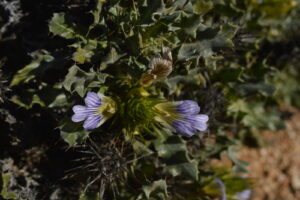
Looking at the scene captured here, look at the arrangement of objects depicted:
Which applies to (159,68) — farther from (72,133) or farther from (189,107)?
(72,133)

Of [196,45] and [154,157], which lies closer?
[196,45]

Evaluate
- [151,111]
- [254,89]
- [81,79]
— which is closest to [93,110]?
[81,79]

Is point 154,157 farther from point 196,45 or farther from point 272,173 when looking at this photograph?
point 272,173

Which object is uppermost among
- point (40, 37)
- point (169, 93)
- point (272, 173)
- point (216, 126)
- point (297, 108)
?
point (40, 37)

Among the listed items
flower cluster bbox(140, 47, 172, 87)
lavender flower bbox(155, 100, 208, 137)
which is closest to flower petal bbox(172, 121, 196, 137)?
lavender flower bbox(155, 100, 208, 137)

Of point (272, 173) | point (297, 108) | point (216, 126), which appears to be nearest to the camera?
point (216, 126)

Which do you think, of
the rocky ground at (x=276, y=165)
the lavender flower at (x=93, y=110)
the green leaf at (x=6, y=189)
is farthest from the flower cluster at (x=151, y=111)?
the rocky ground at (x=276, y=165)

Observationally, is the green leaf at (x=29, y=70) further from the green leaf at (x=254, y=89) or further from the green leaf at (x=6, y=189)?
the green leaf at (x=254, y=89)

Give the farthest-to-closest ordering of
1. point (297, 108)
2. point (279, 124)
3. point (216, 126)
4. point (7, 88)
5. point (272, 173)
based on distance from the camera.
Result: 1. point (297, 108)
2. point (272, 173)
3. point (279, 124)
4. point (216, 126)
5. point (7, 88)

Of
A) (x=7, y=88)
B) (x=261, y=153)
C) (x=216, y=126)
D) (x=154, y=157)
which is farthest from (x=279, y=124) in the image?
(x=7, y=88)

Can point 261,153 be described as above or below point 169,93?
below
